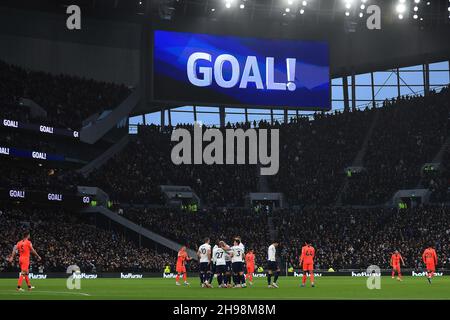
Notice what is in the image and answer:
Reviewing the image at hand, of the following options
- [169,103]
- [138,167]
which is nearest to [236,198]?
[138,167]

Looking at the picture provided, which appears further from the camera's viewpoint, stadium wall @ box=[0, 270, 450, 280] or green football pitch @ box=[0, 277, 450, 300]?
stadium wall @ box=[0, 270, 450, 280]

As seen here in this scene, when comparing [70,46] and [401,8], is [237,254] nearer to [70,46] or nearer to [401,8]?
[401,8]

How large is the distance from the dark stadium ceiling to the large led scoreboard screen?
236cm

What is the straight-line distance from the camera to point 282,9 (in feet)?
222

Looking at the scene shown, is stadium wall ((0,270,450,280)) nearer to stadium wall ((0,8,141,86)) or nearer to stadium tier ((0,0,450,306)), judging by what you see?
stadium tier ((0,0,450,306))

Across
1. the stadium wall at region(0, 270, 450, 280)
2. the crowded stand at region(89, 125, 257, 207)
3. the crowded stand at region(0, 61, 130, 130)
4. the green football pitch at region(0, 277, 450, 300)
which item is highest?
the crowded stand at region(0, 61, 130, 130)

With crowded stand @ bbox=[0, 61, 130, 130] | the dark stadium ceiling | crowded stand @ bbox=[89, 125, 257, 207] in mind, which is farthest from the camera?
crowded stand @ bbox=[89, 125, 257, 207]

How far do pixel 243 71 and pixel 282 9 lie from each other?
22.1 ft

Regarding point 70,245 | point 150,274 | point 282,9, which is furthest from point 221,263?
point 282,9

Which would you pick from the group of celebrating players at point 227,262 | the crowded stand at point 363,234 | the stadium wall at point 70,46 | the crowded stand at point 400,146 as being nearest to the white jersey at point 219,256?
the group of celebrating players at point 227,262

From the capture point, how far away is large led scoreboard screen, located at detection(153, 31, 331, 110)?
68.4m

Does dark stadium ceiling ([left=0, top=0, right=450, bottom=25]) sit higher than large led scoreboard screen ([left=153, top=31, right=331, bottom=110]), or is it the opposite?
dark stadium ceiling ([left=0, top=0, right=450, bottom=25])

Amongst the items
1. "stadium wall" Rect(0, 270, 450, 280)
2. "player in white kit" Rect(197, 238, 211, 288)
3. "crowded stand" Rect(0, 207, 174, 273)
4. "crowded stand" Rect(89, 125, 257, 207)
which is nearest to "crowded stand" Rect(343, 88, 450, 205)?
"crowded stand" Rect(89, 125, 257, 207)

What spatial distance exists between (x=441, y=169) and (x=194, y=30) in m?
28.5
